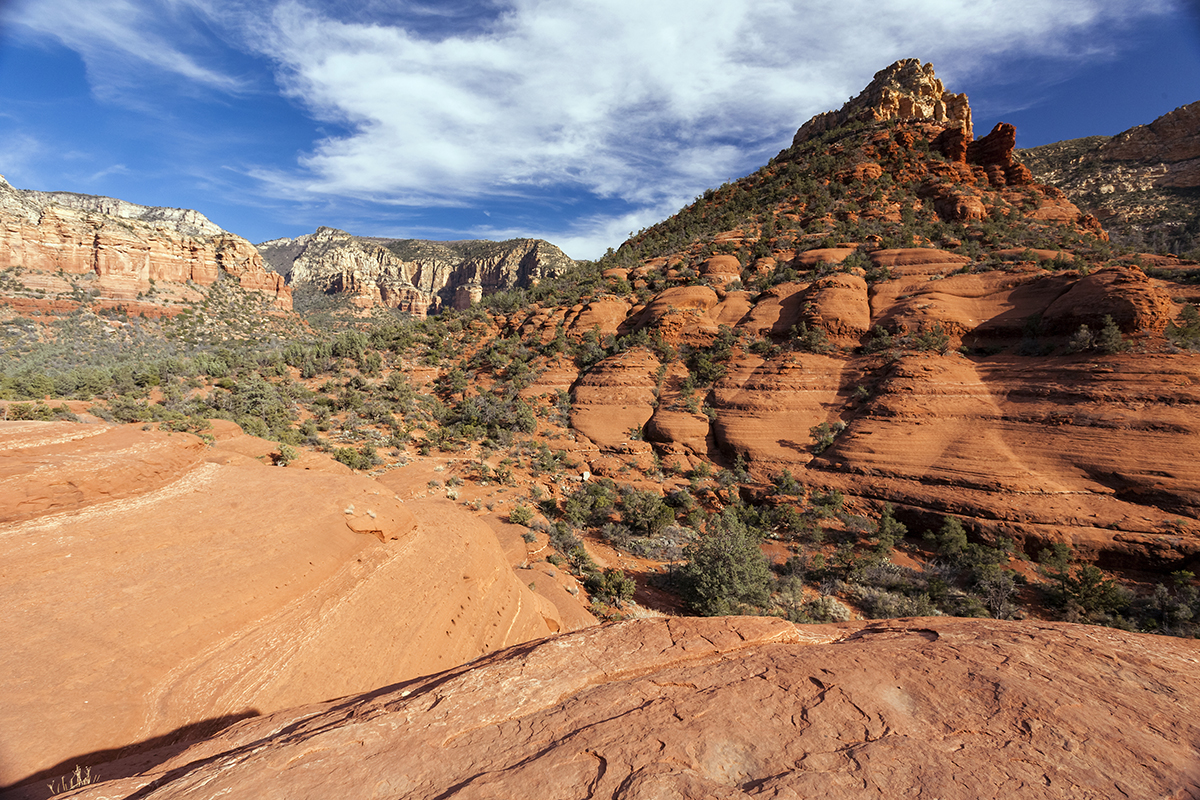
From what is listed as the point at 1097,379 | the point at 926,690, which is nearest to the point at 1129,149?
the point at 1097,379

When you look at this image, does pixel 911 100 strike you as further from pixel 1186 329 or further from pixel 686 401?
pixel 686 401

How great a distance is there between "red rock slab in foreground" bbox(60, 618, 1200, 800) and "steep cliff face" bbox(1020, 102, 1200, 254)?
1800 inches

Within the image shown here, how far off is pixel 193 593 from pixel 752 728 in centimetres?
575

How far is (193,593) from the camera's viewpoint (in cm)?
449

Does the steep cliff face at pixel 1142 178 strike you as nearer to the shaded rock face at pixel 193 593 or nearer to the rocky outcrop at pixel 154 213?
the shaded rock face at pixel 193 593

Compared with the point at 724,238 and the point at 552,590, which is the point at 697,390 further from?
the point at 724,238

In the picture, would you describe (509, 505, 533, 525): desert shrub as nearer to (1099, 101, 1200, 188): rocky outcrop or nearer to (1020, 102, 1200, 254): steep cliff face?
(1020, 102, 1200, 254): steep cliff face

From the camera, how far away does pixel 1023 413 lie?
12586mm

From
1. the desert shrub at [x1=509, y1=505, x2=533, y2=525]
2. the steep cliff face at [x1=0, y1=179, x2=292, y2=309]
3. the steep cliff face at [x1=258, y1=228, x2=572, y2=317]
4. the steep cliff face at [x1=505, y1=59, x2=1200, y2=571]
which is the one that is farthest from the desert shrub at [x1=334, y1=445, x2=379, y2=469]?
the steep cliff face at [x1=258, y1=228, x2=572, y2=317]

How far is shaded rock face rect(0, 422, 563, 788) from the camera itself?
346cm

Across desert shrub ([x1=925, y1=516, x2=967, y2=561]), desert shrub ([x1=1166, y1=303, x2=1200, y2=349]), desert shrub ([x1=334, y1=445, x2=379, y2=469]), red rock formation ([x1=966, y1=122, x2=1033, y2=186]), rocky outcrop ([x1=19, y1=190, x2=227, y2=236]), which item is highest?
rocky outcrop ([x1=19, y1=190, x2=227, y2=236])

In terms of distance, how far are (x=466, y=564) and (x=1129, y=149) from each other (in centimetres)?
6566

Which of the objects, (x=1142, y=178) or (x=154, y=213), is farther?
(x=154, y=213)

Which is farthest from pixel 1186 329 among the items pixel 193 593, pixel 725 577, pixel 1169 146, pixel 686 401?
pixel 1169 146
